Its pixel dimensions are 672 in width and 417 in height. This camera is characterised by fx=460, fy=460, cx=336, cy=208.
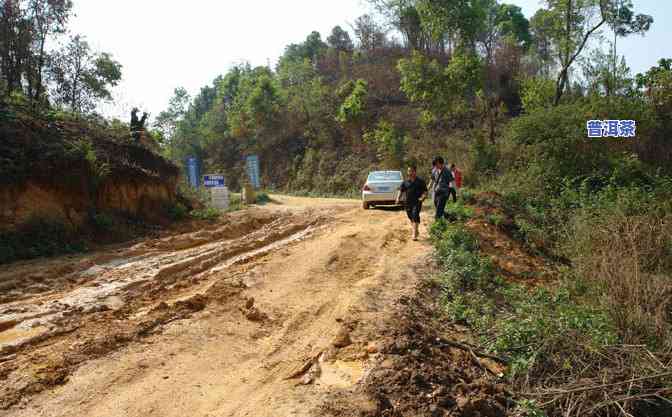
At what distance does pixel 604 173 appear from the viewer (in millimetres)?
16312

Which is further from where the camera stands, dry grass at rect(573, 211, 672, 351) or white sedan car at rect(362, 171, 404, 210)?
white sedan car at rect(362, 171, 404, 210)

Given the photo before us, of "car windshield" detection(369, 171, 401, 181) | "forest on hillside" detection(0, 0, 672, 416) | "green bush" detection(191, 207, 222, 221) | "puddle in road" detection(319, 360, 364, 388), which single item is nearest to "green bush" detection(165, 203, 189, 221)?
"green bush" detection(191, 207, 222, 221)

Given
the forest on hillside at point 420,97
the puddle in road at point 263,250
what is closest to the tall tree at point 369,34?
the forest on hillside at point 420,97

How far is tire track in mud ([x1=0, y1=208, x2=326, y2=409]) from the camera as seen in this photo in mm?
4384

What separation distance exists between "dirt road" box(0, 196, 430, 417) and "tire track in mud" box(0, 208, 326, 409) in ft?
0.06

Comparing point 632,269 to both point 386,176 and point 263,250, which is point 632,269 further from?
point 386,176

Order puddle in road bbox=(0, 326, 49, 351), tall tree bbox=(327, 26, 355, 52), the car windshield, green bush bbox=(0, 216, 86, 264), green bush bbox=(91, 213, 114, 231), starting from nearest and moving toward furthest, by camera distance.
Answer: puddle in road bbox=(0, 326, 49, 351)
green bush bbox=(0, 216, 86, 264)
green bush bbox=(91, 213, 114, 231)
the car windshield
tall tree bbox=(327, 26, 355, 52)

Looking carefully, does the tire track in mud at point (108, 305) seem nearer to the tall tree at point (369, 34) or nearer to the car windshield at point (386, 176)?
the car windshield at point (386, 176)

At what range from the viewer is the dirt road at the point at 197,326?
12.9 feet

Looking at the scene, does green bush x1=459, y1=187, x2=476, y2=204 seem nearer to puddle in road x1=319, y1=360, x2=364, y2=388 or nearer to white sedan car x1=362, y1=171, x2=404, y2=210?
white sedan car x1=362, y1=171, x2=404, y2=210

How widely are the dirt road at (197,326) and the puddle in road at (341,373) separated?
1 cm

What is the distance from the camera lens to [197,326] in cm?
539

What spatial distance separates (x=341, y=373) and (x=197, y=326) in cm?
191

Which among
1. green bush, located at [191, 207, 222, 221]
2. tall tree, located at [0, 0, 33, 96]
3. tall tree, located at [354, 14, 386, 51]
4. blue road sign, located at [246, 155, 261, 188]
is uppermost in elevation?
tall tree, located at [354, 14, 386, 51]
